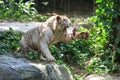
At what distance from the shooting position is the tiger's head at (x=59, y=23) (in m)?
5.57

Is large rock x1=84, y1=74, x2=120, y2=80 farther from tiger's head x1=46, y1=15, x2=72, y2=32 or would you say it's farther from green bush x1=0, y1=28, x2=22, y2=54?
tiger's head x1=46, y1=15, x2=72, y2=32

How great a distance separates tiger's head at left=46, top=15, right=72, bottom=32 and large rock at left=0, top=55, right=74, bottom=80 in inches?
20.9

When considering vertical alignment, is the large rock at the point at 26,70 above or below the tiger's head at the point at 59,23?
below

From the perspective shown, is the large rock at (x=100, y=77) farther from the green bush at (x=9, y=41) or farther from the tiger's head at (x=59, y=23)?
the tiger's head at (x=59, y=23)

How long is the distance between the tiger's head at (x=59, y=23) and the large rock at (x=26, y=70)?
53 centimetres

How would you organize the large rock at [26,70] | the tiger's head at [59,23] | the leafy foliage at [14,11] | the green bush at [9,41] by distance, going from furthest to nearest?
the leafy foliage at [14,11]
the green bush at [9,41]
the tiger's head at [59,23]
the large rock at [26,70]

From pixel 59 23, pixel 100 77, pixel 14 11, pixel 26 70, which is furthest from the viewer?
pixel 14 11

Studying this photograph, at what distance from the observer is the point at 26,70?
5082mm

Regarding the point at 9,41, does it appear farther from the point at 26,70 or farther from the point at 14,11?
the point at 14,11

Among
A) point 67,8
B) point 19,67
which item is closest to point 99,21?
point 19,67

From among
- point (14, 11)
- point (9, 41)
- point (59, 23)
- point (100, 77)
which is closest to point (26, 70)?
point (59, 23)

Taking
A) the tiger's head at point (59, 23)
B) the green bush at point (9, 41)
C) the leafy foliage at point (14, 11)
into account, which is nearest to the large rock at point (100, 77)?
the green bush at point (9, 41)

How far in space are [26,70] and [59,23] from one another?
95cm

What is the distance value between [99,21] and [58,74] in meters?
2.34
